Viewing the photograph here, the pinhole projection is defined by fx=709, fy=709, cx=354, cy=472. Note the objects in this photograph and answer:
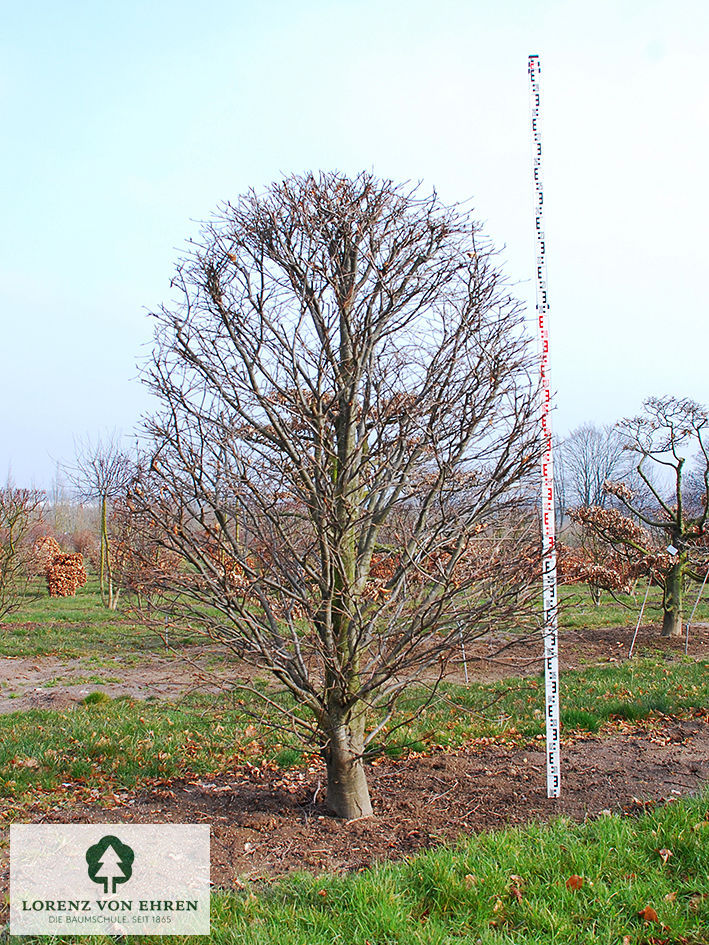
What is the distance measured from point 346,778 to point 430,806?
2.00 feet

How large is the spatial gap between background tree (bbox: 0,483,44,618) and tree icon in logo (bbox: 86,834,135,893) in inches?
464

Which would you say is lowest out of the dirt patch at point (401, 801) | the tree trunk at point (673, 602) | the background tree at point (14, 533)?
the dirt patch at point (401, 801)

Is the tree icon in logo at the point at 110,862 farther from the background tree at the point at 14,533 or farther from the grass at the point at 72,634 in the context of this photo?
the background tree at the point at 14,533

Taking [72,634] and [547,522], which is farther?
[72,634]

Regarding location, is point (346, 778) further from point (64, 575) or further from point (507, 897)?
point (64, 575)

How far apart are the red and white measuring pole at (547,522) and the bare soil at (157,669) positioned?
13.5 ft

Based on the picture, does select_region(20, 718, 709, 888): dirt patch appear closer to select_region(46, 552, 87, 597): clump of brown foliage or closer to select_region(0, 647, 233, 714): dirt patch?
select_region(0, 647, 233, 714): dirt patch

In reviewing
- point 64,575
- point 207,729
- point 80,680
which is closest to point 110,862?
point 207,729

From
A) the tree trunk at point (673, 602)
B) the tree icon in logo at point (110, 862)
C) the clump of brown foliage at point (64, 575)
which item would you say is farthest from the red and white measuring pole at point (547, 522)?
the clump of brown foliage at point (64, 575)

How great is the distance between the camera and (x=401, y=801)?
4.68 meters

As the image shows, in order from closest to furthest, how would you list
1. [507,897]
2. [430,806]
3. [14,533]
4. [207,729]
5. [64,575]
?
[507,897], [430,806], [207,729], [14,533], [64,575]

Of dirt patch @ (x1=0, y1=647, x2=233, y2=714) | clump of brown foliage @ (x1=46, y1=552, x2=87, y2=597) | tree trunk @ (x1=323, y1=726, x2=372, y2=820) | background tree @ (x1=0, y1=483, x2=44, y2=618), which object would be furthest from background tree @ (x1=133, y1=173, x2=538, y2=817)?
clump of brown foliage @ (x1=46, y1=552, x2=87, y2=597)

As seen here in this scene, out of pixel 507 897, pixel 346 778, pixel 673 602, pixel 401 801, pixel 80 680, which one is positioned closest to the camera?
pixel 507 897

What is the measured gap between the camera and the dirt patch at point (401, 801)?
157 inches
